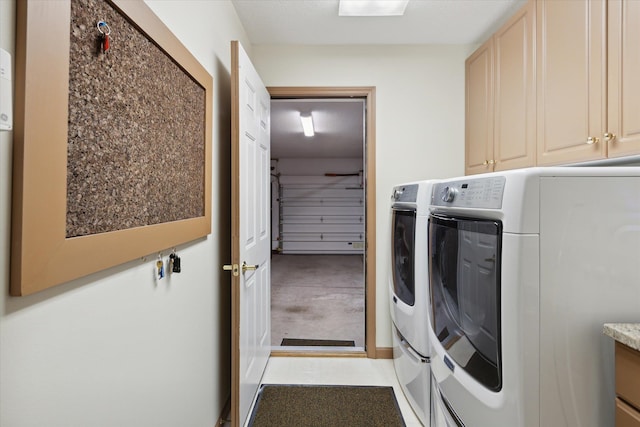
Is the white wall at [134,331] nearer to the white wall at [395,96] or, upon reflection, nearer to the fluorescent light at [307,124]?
the white wall at [395,96]

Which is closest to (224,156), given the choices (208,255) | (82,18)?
(208,255)

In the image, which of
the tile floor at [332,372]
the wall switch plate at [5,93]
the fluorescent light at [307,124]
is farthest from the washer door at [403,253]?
the fluorescent light at [307,124]

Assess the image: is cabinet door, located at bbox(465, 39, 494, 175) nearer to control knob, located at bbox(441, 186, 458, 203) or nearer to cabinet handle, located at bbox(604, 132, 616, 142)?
cabinet handle, located at bbox(604, 132, 616, 142)

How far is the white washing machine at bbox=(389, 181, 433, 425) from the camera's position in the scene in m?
1.79

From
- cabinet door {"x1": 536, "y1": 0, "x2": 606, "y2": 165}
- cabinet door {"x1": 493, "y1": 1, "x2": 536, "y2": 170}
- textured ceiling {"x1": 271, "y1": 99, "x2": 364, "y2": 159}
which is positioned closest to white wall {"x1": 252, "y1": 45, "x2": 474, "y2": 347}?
textured ceiling {"x1": 271, "y1": 99, "x2": 364, "y2": 159}

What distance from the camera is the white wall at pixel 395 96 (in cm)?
264

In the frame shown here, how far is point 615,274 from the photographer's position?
102 cm

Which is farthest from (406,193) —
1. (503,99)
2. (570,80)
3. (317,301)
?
(317,301)

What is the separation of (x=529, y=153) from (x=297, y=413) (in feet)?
6.52

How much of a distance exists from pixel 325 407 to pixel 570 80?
7.11 ft

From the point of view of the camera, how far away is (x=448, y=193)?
1.40 m

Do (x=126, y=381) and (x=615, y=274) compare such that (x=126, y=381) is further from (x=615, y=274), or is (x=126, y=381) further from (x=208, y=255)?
(x=615, y=274)

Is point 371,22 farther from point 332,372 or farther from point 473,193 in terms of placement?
point 332,372

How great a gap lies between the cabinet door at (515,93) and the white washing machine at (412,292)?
0.62 metres
